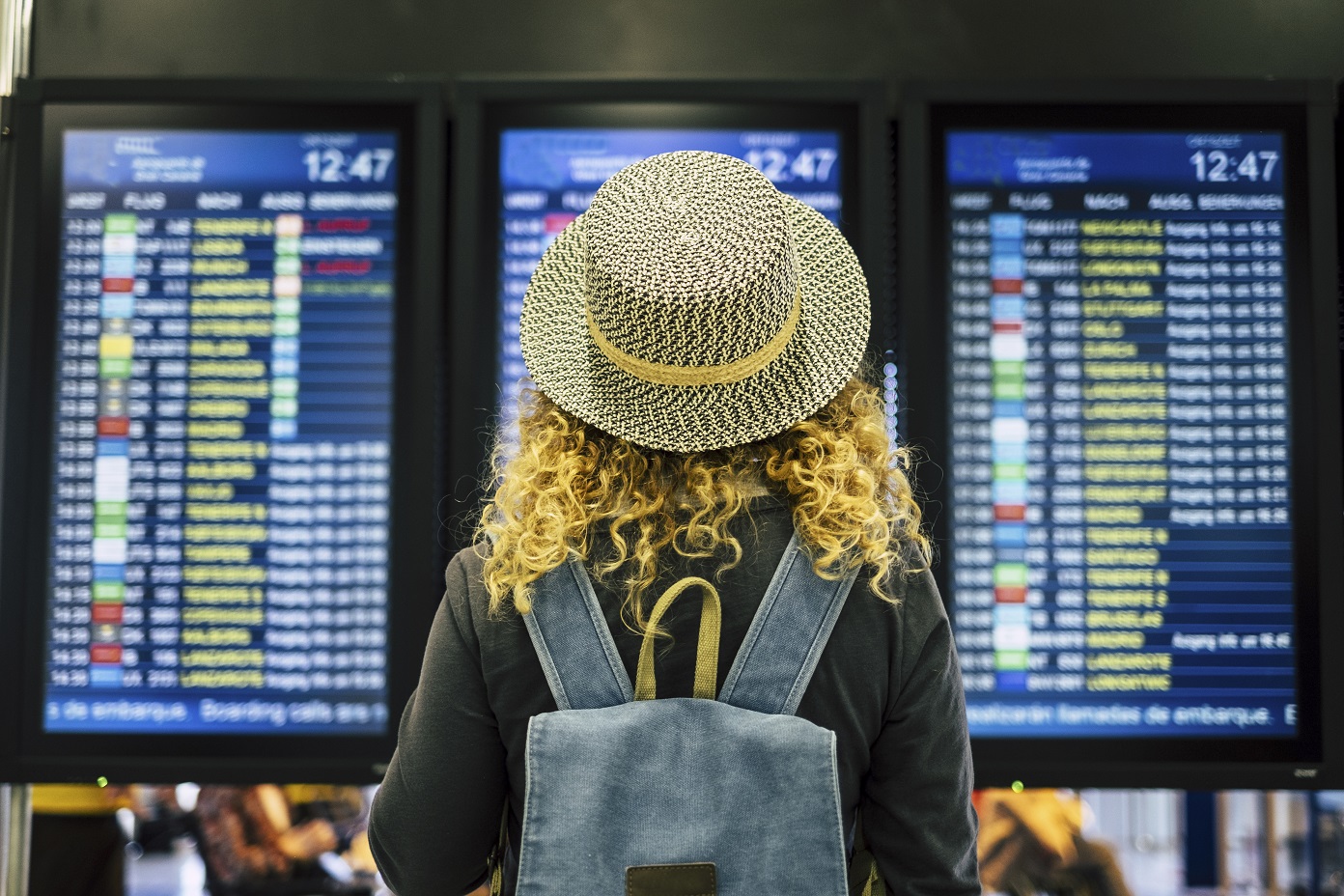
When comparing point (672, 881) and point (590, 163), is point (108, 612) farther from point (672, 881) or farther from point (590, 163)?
point (672, 881)

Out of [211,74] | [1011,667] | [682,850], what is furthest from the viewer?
[211,74]

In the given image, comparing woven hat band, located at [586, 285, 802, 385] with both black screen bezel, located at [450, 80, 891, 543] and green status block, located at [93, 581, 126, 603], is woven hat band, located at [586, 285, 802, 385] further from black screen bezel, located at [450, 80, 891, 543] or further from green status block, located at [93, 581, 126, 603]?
green status block, located at [93, 581, 126, 603]

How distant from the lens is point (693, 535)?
110cm

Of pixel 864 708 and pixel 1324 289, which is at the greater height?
pixel 1324 289

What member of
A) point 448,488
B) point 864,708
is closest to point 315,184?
point 448,488

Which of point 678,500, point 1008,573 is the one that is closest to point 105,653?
point 678,500

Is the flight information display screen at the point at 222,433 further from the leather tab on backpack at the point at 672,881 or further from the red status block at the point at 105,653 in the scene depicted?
the leather tab on backpack at the point at 672,881

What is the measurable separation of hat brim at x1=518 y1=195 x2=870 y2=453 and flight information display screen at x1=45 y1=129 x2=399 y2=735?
923mm

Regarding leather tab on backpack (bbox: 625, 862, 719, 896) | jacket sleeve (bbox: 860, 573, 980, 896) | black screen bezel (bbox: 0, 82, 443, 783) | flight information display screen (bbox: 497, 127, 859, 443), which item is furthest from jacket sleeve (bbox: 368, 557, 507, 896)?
flight information display screen (bbox: 497, 127, 859, 443)

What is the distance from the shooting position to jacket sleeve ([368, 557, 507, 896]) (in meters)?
1.14

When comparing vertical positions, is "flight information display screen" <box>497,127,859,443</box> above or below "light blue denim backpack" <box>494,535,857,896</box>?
above

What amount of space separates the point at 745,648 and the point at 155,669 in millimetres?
1490

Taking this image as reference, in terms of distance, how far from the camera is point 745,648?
109 centimetres

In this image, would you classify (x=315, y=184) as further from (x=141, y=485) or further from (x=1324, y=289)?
(x=1324, y=289)
